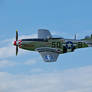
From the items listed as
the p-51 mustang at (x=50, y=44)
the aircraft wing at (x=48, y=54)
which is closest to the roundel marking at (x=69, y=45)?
the p-51 mustang at (x=50, y=44)

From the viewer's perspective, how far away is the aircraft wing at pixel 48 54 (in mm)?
36019

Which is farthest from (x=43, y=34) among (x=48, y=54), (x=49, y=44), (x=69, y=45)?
(x=48, y=54)

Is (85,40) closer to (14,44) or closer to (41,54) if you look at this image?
(41,54)

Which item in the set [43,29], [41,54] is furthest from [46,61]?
[43,29]

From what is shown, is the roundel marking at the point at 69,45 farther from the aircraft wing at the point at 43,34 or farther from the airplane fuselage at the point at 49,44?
the aircraft wing at the point at 43,34

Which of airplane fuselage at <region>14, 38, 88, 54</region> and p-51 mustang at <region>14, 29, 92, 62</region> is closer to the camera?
p-51 mustang at <region>14, 29, 92, 62</region>

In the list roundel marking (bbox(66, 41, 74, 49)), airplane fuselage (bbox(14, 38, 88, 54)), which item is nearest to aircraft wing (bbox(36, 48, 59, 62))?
airplane fuselage (bbox(14, 38, 88, 54))

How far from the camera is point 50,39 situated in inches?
1596

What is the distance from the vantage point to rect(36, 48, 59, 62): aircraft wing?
36019 mm

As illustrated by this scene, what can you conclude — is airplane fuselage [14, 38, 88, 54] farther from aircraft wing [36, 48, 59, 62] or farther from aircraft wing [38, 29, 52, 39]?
aircraft wing [38, 29, 52, 39]

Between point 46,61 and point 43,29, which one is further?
point 43,29

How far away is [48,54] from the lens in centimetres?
3828

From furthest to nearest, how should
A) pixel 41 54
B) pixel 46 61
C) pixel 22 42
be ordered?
1. pixel 22 42
2. pixel 41 54
3. pixel 46 61

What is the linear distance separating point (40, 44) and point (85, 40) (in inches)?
261
